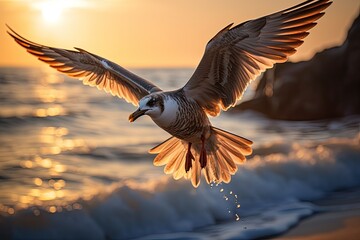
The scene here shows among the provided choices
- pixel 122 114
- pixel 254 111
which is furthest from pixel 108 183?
pixel 254 111

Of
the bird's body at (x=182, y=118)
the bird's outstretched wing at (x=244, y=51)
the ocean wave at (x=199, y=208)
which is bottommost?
the ocean wave at (x=199, y=208)

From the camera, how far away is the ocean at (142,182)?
261 inches

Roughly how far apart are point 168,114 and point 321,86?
10410 mm

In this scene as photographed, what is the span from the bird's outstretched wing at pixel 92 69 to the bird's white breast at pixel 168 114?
2.34 feet

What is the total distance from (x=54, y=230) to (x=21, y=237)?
31cm

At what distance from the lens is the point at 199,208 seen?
7.12 metres

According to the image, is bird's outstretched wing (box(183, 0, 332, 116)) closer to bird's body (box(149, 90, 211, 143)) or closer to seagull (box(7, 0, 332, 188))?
seagull (box(7, 0, 332, 188))

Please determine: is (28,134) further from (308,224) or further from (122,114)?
(308,224)

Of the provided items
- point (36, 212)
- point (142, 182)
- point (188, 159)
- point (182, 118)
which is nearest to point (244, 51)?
point (182, 118)

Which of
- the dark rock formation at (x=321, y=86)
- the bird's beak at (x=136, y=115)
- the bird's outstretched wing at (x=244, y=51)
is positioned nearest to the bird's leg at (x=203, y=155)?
the bird's outstretched wing at (x=244, y=51)

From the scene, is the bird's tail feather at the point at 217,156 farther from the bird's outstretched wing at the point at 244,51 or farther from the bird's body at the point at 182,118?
the bird's outstretched wing at the point at 244,51

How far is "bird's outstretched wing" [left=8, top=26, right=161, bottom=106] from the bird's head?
2.80ft

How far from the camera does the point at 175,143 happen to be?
5609 mm

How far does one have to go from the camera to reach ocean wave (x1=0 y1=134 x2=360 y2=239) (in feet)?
21.5
